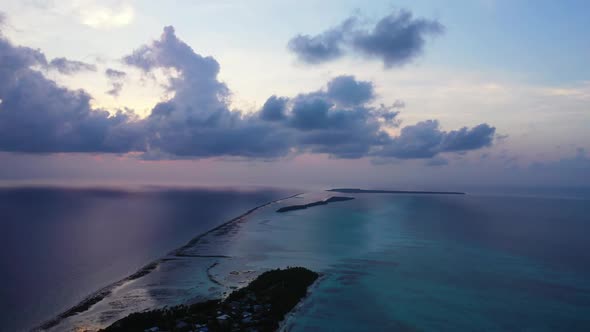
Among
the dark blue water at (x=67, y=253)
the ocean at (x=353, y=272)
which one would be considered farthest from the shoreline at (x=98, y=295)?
the dark blue water at (x=67, y=253)

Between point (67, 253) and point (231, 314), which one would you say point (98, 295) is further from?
point (67, 253)

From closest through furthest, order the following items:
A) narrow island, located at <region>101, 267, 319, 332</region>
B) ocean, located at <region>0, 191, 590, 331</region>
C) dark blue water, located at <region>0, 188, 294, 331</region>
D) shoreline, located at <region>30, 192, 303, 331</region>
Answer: narrow island, located at <region>101, 267, 319, 332</region>, shoreline, located at <region>30, 192, 303, 331</region>, ocean, located at <region>0, 191, 590, 331</region>, dark blue water, located at <region>0, 188, 294, 331</region>

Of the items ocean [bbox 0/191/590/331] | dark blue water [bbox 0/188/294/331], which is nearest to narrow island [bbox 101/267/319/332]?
ocean [bbox 0/191/590/331]

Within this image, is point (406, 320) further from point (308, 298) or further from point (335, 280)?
point (335, 280)

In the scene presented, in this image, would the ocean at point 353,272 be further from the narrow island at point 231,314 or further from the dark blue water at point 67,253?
the narrow island at point 231,314

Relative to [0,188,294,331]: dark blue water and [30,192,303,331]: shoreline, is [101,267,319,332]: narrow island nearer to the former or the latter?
[30,192,303,331]: shoreline

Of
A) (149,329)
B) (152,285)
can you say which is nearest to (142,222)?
(152,285)

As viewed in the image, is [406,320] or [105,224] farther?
[105,224]
